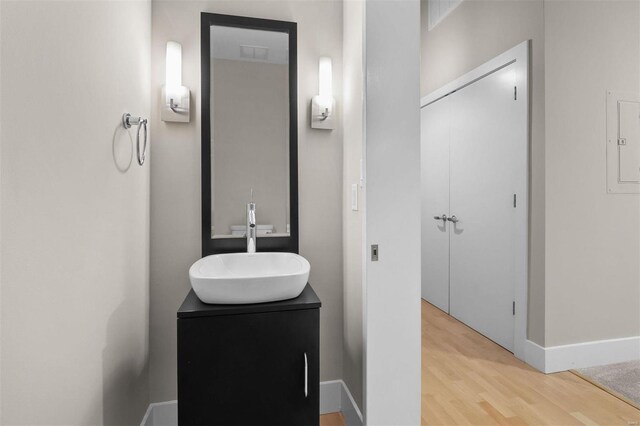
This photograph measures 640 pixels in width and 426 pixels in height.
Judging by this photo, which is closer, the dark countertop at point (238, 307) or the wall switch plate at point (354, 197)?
the dark countertop at point (238, 307)

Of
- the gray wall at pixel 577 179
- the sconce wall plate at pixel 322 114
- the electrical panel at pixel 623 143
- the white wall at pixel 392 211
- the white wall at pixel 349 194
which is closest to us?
the white wall at pixel 392 211

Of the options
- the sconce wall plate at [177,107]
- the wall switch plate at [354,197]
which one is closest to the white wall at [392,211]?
the wall switch plate at [354,197]

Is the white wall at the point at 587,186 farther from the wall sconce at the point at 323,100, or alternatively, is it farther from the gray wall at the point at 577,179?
the wall sconce at the point at 323,100

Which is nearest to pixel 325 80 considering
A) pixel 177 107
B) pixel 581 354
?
pixel 177 107

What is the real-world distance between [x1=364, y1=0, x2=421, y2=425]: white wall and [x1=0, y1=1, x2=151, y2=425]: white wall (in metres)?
0.95

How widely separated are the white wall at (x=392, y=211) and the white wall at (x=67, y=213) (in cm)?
95

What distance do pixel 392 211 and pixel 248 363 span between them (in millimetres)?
826

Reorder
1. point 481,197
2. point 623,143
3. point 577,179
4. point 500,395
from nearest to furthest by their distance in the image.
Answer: point 500,395
point 577,179
point 623,143
point 481,197

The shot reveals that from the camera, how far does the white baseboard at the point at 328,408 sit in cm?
167

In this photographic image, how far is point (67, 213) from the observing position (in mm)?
933

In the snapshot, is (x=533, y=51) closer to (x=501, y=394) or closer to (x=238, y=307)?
(x=501, y=394)

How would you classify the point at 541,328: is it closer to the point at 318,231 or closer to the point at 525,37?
the point at 318,231

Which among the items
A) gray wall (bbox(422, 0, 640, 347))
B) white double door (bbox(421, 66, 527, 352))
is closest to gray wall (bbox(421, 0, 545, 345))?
gray wall (bbox(422, 0, 640, 347))

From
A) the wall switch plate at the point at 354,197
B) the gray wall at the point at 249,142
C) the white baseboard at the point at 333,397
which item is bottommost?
the white baseboard at the point at 333,397
